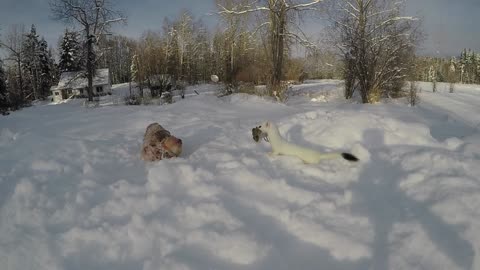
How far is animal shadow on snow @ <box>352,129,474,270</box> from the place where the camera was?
235cm

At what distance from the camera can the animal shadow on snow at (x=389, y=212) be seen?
2.35 m

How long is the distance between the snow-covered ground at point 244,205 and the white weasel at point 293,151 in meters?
0.13

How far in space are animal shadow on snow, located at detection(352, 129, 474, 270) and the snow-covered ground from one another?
1cm

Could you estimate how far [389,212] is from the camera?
302cm

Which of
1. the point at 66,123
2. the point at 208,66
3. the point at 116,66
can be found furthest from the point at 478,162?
the point at 116,66

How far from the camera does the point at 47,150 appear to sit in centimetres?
471

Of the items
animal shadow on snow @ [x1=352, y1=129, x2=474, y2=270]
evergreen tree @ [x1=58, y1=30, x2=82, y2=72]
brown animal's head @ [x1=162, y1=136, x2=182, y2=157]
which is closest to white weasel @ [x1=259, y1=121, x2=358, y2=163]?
animal shadow on snow @ [x1=352, y1=129, x2=474, y2=270]

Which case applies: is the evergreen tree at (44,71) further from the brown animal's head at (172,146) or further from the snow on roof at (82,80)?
the brown animal's head at (172,146)

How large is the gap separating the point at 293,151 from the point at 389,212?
1.60m

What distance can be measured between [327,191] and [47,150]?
404cm

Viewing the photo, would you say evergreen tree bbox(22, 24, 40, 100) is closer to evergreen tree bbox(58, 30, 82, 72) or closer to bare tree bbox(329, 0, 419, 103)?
evergreen tree bbox(58, 30, 82, 72)

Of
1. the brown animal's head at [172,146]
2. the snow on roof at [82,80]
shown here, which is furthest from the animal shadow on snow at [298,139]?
the snow on roof at [82,80]

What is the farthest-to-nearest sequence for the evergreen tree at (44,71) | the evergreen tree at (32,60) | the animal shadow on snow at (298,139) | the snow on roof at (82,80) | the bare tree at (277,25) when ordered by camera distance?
the evergreen tree at (44,71), the evergreen tree at (32,60), the snow on roof at (82,80), the bare tree at (277,25), the animal shadow on snow at (298,139)

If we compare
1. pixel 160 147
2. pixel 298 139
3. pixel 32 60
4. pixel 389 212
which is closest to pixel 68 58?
pixel 32 60
